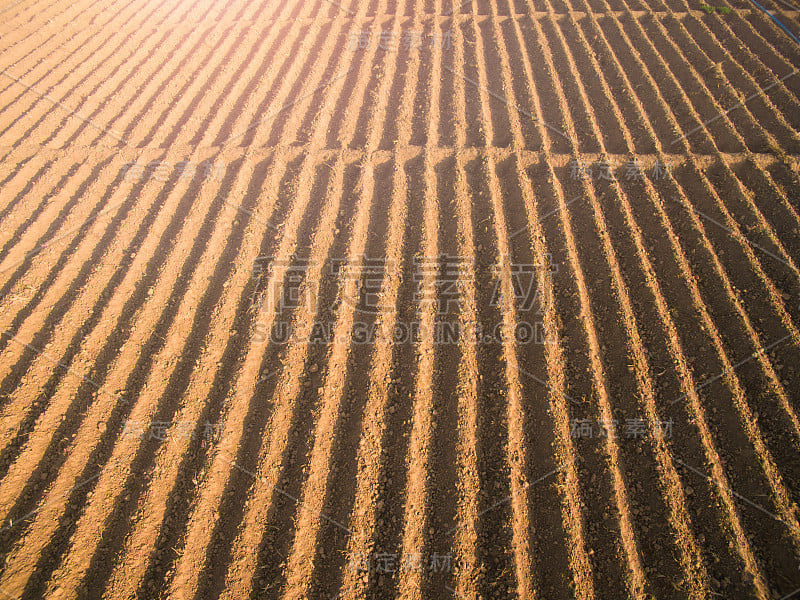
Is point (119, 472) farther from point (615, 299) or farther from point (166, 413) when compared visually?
point (615, 299)

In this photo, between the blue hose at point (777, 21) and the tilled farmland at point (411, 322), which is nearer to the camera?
the tilled farmland at point (411, 322)

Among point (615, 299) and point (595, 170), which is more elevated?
point (595, 170)

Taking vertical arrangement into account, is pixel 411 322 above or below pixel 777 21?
below

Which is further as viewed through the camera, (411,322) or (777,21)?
(777,21)

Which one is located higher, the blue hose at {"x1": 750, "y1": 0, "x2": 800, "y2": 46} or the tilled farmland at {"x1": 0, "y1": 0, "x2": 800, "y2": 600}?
the blue hose at {"x1": 750, "y1": 0, "x2": 800, "y2": 46}

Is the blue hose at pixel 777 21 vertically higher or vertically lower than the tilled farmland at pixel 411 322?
higher

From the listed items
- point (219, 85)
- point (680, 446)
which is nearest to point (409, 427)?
point (680, 446)

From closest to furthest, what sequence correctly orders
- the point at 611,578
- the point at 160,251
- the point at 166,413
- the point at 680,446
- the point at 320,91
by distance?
the point at 611,578 → the point at 680,446 → the point at 166,413 → the point at 160,251 → the point at 320,91

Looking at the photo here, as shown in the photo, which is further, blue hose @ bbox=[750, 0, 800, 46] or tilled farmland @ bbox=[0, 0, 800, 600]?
blue hose @ bbox=[750, 0, 800, 46]
